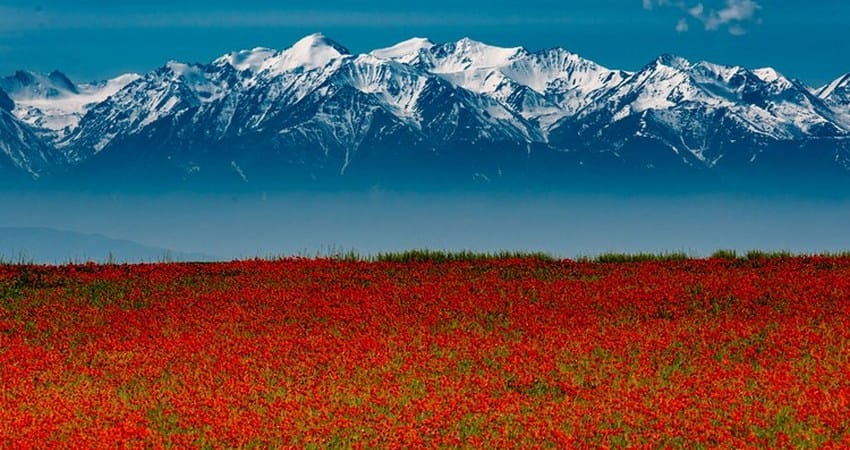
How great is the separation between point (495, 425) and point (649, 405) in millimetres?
2712

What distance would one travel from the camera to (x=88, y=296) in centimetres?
3369

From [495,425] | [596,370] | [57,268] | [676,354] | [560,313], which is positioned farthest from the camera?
[57,268]

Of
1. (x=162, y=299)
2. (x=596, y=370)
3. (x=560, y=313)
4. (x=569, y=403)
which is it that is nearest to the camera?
(x=569, y=403)

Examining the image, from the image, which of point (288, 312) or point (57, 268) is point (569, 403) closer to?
point (288, 312)

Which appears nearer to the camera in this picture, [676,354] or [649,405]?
[649,405]

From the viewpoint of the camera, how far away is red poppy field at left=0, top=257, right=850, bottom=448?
18016 millimetres

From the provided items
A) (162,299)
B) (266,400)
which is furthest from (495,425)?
(162,299)

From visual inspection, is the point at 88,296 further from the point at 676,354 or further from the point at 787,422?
the point at 787,422

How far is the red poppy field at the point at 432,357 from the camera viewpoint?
59.1 ft

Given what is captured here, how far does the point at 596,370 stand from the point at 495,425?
466 centimetres

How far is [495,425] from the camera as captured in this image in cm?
1816

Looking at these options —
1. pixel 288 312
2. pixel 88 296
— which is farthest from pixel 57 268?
pixel 288 312

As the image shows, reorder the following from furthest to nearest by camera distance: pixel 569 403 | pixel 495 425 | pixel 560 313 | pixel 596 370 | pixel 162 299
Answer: pixel 162 299 < pixel 560 313 < pixel 596 370 < pixel 569 403 < pixel 495 425

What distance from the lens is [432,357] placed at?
77.2ft
